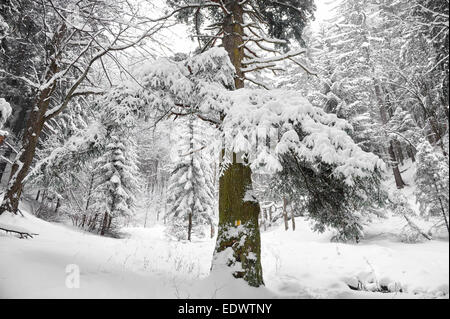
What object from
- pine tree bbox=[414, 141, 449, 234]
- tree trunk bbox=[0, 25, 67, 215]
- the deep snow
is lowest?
the deep snow

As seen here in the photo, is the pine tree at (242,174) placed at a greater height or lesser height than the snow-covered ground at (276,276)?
greater

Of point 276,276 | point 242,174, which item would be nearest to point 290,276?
point 276,276

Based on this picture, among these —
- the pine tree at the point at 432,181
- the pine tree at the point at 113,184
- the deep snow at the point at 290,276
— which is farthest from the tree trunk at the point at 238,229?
the pine tree at the point at 113,184

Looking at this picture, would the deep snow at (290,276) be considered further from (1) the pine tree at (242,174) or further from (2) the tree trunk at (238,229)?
(1) the pine tree at (242,174)

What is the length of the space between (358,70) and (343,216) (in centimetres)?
1409

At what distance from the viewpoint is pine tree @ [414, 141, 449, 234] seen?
1.42 metres

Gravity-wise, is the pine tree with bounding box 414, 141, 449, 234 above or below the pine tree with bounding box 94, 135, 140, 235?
below

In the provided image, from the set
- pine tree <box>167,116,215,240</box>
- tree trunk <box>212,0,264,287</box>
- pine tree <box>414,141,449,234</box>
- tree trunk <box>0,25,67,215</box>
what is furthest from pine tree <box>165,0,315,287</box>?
pine tree <box>167,116,215,240</box>

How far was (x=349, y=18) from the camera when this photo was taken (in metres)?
18.5

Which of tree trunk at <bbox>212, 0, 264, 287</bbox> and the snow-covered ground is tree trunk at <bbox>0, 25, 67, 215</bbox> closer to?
the snow-covered ground

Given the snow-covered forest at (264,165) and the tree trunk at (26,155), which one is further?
the tree trunk at (26,155)

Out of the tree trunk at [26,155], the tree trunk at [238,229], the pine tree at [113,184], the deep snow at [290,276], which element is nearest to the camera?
the deep snow at [290,276]

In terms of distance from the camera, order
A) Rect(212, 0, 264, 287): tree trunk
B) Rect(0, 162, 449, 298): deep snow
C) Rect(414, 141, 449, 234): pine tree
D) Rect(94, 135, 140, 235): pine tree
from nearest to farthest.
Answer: Rect(414, 141, 449, 234): pine tree < Rect(0, 162, 449, 298): deep snow < Rect(212, 0, 264, 287): tree trunk < Rect(94, 135, 140, 235): pine tree

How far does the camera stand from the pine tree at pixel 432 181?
1421 millimetres
